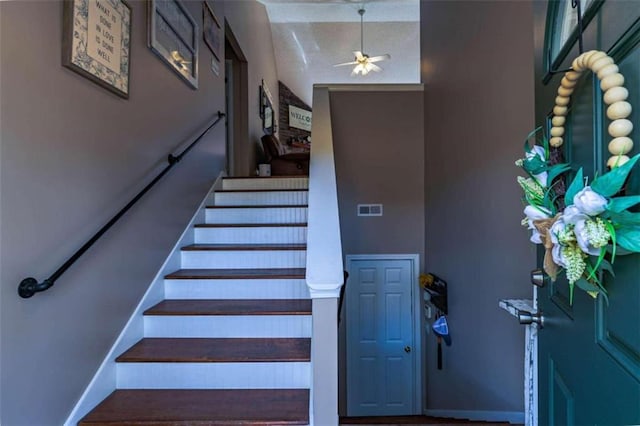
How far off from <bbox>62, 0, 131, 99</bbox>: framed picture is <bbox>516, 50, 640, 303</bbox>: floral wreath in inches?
65.7

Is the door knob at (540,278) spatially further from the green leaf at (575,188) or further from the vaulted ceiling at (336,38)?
the vaulted ceiling at (336,38)

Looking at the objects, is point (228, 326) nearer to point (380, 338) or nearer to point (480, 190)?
point (480, 190)

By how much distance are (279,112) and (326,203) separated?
6.29 metres

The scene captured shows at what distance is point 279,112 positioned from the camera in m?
7.55

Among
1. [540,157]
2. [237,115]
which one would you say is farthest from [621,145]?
[237,115]

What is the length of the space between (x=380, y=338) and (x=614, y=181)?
12.7 feet

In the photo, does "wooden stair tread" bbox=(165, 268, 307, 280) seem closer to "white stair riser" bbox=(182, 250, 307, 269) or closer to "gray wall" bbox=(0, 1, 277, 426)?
"white stair riser" bbox=(182, 250, 307, 269)

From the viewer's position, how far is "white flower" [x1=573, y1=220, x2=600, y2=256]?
1.97 ft

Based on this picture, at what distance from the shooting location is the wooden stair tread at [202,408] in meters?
1.40

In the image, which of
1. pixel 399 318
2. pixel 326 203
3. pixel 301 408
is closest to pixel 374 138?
pixel 399 318

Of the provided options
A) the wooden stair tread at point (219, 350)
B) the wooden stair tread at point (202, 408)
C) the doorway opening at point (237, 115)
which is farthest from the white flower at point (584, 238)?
the doorway opening at point (237, 115)

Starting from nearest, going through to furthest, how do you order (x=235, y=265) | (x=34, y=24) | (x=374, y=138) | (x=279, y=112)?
(x=34, y=24) → (x=235, y=265) → (x=374, y=138) → (x=279, y=112)

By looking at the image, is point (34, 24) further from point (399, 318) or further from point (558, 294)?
point (399, 318)

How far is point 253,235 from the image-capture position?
265cm
